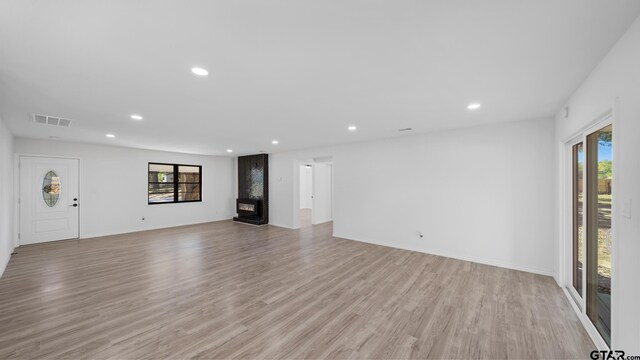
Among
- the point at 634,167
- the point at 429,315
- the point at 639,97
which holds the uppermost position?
the point at 639,97

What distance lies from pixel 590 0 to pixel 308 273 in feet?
12.2

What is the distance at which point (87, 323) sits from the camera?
94.0 inches

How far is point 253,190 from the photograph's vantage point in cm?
832

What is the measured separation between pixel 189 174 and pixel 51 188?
3.13 meters

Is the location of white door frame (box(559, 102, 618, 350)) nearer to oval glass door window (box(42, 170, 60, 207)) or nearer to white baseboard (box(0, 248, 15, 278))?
white baseboard (box(0, 248, 15, 278))

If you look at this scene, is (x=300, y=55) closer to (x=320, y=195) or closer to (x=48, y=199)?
(x=320, y=195)

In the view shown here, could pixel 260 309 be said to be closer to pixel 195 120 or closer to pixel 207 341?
pixel 207 341

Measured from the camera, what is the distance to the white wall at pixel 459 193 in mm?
3680

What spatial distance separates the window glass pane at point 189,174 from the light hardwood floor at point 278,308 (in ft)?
12.0

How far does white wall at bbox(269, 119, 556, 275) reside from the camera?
368 cm

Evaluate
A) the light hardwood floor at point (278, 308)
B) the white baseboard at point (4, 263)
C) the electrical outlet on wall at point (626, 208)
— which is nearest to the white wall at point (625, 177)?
the electrical outlet on wall at point (626, 208)

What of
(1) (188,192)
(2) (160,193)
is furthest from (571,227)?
(2) (160,193)

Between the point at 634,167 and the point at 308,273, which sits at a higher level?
the point at 634,167

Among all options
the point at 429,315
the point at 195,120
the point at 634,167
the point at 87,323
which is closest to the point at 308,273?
the point at 429,315
